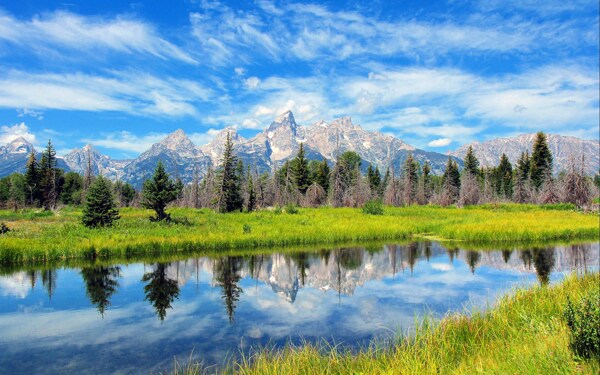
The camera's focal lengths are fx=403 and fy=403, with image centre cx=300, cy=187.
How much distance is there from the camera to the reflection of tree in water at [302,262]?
20753 mm

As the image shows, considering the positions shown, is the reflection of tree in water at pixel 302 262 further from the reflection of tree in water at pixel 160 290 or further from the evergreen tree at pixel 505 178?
the evergreen tree at pixel 505 178

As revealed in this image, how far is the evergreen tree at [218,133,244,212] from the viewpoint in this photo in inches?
2143

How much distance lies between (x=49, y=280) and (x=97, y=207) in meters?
13.8

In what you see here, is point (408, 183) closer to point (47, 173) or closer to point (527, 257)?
point (527, 257)

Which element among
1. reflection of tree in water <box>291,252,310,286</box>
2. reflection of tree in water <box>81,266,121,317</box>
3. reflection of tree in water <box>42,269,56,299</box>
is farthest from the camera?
reflection of tree in water <box>291,252,310,286</box>

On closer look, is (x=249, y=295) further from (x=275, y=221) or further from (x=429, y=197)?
(x=429, y=197)

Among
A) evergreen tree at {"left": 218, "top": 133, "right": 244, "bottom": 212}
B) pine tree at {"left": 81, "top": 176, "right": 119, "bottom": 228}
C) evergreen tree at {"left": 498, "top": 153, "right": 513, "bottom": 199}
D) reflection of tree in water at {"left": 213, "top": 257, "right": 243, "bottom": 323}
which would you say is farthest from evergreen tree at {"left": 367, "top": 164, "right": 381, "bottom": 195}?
reflection of tree in water at {"left": 213, "top": 257, "right": 243, "bottom": 323}

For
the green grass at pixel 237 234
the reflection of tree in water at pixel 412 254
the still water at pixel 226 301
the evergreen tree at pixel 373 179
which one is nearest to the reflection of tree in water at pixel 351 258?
the still water at pixel 226 301

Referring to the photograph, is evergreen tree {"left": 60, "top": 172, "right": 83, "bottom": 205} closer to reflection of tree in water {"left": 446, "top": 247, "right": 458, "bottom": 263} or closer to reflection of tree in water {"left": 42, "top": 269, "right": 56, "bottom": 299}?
reflection of tree in water {"left": 42, "top": 269, "right": 56, "bottom": 299}

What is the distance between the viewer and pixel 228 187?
55.4m

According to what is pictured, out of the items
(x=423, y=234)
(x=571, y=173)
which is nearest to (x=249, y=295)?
(x=423, y=234)

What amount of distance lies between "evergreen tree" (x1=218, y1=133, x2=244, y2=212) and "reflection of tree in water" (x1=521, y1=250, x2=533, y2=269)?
36.6 metres

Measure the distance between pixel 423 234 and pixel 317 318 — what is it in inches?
1040

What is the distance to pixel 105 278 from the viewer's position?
1950 centimetres
